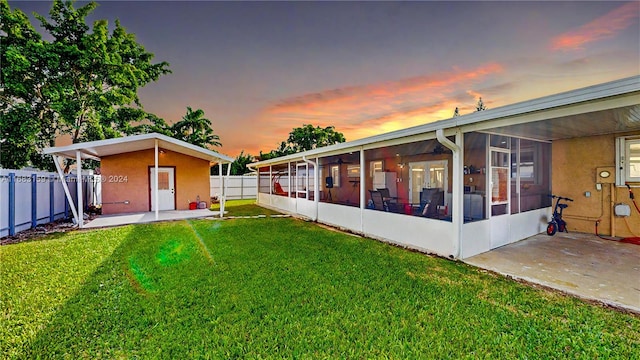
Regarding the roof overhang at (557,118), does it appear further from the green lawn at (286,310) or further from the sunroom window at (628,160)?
the green lawn at (286,310)

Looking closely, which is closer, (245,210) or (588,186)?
(588,186)

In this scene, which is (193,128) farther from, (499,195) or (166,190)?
(499,195)

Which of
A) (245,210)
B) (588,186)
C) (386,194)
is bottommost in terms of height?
(245,210)

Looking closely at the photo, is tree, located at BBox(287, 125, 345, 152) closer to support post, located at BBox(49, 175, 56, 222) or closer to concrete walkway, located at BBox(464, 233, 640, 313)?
support post, located at BBox(49, 175, 56, 222)

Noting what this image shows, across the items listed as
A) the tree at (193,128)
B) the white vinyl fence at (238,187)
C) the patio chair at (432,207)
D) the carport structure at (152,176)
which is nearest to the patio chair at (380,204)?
the patio chair at (432,207)

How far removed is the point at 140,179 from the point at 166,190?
116cm

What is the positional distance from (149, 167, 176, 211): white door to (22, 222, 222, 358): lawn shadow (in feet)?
25.6

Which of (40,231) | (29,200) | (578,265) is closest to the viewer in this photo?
(578,265)

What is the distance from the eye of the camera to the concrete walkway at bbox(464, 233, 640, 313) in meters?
3.77

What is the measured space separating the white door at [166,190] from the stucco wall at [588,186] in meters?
14.8

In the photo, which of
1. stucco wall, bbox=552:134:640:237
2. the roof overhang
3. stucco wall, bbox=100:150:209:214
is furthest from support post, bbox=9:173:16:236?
stucco wall, bbox=552:134:640:237

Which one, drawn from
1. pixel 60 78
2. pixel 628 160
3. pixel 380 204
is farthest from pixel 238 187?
pixel 628 160

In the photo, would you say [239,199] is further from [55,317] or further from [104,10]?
[55,317]

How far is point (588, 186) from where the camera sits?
721 centimetres
